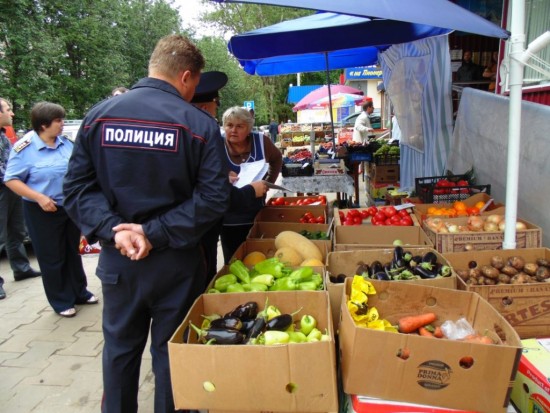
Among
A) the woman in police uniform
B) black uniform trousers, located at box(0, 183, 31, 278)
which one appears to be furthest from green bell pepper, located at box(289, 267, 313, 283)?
black uniform trousers, located at box(0, 183, 31, 278)

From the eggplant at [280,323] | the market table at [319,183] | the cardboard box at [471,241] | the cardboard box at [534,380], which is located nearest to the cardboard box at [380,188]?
the market table at [319,183]

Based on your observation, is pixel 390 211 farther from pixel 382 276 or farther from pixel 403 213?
pixel 382 276

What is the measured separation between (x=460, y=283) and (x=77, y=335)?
137 inches

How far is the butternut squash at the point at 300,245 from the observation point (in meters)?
3.13

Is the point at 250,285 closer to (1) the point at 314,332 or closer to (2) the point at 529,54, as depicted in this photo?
(1) the point at 314,332

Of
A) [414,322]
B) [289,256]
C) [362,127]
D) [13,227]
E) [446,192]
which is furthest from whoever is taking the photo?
[362,127]

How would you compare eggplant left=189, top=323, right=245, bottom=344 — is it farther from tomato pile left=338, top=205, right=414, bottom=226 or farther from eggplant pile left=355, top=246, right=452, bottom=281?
tomato pile left=338, top=205, right=414, bottom=226

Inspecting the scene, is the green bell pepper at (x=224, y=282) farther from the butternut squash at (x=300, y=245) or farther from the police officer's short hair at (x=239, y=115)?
the police officer's short hair at (x=239, y=115)

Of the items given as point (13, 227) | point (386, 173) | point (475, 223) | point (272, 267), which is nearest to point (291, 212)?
point (272, 267)

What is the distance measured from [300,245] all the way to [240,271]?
0.58 meters

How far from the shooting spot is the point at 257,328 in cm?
209

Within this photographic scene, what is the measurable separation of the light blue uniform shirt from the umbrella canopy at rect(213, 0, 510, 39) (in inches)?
106

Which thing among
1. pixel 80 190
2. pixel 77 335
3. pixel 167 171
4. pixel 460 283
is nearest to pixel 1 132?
pixel 77 335

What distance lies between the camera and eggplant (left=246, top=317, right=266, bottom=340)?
2.07 m
